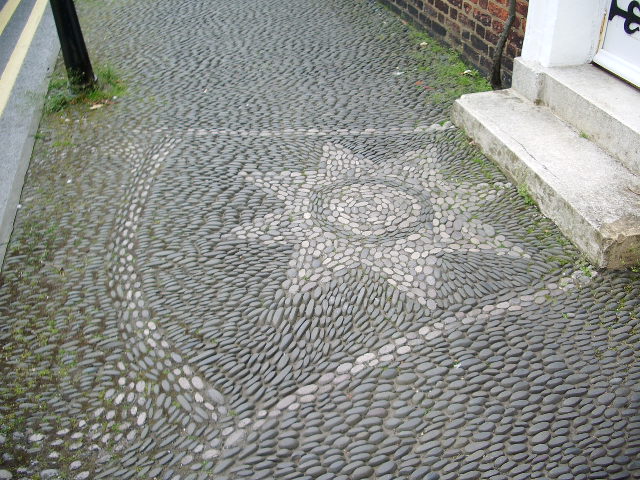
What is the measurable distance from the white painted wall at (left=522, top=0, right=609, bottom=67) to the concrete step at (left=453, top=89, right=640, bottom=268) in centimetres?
45

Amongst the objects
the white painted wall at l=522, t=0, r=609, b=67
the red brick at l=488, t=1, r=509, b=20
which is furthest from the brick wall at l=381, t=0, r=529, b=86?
the white painted wall at l=522, t=0, r=609, b=67

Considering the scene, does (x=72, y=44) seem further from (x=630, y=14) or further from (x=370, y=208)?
(x=630, y=14)

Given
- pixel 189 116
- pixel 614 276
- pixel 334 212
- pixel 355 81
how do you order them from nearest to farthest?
pixel 614 276 → pixel 334 212 → pixel 189 116 → pixel 355 81

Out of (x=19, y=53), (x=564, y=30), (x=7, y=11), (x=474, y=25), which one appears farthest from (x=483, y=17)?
(x=7, y=11)

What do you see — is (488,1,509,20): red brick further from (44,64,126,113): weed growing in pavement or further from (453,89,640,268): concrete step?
(44,64,126,113): weed growing in pavement

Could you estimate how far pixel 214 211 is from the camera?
494 cm

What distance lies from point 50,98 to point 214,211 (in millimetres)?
3033

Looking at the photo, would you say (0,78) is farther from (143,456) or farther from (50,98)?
(143,456)

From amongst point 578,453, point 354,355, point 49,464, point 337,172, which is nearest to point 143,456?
point 49,464

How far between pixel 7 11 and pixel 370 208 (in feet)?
24.1

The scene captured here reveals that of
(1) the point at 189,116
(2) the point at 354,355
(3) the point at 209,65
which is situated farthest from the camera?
(3) the point at 209,65

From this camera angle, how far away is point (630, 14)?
16.4ft

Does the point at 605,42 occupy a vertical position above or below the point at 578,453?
above

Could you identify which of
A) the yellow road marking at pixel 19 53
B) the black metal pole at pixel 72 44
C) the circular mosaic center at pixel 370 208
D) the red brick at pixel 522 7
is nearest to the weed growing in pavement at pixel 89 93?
the black metal pole at pixel 72 44
